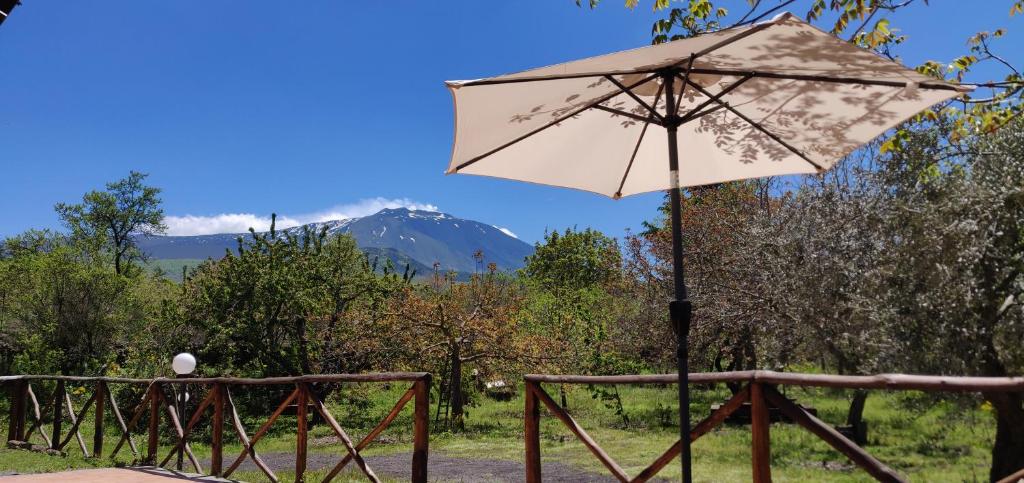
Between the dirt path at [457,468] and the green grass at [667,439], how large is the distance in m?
0.15

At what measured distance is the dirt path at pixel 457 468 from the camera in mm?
6422

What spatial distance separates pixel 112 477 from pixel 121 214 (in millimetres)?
41270

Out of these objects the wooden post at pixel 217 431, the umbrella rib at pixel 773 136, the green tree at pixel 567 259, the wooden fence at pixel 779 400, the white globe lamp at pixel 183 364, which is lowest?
the wooden post at pixel 217 431

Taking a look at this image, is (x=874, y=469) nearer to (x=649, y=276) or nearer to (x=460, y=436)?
(x=460, y=436)

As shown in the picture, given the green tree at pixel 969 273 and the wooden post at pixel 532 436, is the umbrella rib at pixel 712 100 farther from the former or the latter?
the green tree at pixel 969 273

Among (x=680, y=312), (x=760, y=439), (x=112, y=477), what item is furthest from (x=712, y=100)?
(x=112, y=477)

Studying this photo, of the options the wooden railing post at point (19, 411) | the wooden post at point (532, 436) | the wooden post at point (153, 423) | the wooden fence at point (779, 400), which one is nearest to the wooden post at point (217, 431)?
the wooden post at point (153, 423)

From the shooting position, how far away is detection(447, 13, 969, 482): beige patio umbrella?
2812 millimetres

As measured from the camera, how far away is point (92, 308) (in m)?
21.6

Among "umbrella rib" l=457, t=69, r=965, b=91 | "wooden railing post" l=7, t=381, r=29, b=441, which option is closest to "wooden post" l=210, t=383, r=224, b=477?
"umbrella rib" l=457, t=69, r=965, b=91

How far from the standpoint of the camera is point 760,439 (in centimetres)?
340

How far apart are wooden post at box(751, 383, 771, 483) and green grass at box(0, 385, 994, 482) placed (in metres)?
0.29

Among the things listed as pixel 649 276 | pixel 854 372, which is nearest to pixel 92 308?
pixel 649 276

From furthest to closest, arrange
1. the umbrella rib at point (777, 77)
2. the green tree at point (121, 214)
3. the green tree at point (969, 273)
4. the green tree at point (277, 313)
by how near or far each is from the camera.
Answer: the green tree at point (121, 214) → the green tree at point (277, 313) → the green tree at point (969, 273) → the umbrella rib at point (777, 77)
